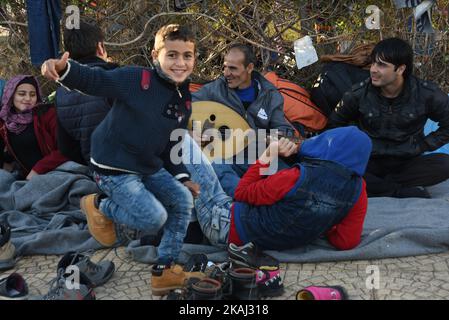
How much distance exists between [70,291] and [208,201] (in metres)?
0.95

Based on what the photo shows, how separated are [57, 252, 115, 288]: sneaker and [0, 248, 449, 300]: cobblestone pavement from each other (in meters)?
0.04

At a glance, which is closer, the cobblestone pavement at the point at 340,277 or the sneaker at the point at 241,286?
the sneaker at the point at 241,286

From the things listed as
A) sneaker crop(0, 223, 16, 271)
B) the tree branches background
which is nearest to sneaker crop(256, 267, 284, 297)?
sneaker crop(0, 223, 16, 271)

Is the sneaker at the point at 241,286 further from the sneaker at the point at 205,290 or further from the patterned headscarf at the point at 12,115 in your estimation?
the patterned headscarf at the point at 12,115

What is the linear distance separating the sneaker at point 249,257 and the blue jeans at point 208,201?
0.19m

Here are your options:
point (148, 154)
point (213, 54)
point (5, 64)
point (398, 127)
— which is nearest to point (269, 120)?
point (398, 127)

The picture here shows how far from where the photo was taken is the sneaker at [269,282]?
2498mm

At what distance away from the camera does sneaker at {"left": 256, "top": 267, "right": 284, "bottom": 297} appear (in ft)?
8.20

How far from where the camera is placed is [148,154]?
253 centimetres

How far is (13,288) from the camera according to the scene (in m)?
2.59

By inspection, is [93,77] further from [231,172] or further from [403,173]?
[403,173]

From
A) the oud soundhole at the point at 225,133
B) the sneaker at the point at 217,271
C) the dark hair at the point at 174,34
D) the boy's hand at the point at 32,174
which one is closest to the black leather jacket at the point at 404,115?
the oud soundhole at the point at 225,133
